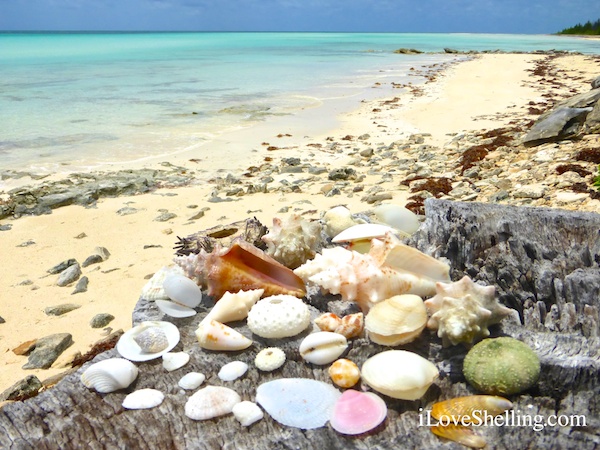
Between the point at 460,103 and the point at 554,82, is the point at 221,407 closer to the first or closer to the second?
the point at 460,103

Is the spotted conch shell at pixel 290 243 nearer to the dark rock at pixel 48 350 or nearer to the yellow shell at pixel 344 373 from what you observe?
the yellow shell at pixel 344 373

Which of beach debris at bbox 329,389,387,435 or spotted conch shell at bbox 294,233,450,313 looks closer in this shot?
beach debris at bbox 329,389,387,435

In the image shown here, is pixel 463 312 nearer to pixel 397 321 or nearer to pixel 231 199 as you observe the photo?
pixel 397 321

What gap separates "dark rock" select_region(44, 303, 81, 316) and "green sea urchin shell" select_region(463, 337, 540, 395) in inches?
148

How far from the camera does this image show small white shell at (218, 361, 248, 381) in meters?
1.62

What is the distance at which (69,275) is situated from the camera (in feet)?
15.5

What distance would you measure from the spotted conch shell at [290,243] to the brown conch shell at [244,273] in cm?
11

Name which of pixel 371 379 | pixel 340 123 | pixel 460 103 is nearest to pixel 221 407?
pixel 371 379

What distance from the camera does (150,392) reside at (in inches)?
60.7

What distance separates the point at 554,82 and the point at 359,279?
20.9 m

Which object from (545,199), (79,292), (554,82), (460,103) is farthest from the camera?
(554,82)

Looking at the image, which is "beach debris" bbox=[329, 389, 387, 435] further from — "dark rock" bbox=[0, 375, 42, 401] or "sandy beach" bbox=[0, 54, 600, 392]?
"sandy beach" bbox=[0, 54, 600, 392]

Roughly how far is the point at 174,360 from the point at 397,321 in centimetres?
81

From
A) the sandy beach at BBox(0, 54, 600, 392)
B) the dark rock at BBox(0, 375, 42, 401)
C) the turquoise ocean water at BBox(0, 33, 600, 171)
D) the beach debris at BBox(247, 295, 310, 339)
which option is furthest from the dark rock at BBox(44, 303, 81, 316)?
the turquoise ocean water at BBox(0, 33, 600, 171)
